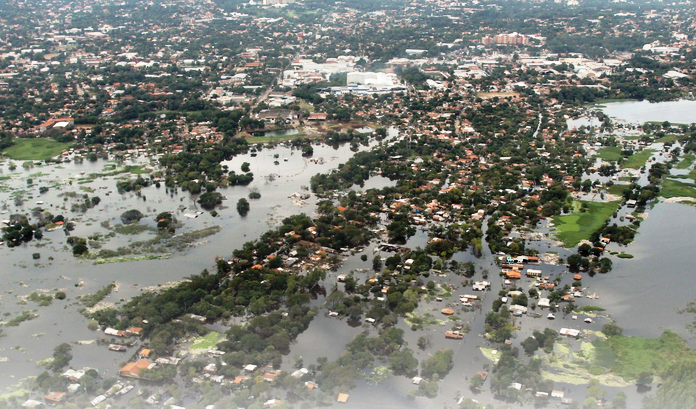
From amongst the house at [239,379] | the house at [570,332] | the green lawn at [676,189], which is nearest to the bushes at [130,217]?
the house at [239,379]

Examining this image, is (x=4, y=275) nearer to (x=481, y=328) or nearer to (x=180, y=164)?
(x=180, y=164)

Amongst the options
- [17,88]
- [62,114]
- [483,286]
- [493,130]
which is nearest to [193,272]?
[483,286]

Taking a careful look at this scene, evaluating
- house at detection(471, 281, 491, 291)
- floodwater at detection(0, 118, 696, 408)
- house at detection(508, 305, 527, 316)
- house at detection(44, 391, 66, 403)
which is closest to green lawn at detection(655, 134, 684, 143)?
floodwater at detection(0, 118, 696, 408)

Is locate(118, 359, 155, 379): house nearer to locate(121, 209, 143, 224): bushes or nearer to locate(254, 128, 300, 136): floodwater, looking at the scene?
locate(121, 209, 143, 224): bushes

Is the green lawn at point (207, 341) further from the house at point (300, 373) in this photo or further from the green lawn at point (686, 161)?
the green lawn at point (686, 161)

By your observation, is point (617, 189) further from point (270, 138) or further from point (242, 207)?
point (270, 138)
